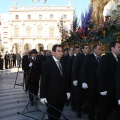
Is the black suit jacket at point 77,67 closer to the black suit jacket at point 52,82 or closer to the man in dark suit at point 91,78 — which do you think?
the man in dark suit at point 91,78

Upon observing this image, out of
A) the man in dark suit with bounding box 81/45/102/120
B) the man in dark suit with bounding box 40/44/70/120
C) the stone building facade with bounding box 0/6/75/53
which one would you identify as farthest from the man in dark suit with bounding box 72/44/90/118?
the stone building facade with bounding box 0/6/75/53

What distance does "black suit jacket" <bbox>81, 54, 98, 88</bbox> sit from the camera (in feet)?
19.8

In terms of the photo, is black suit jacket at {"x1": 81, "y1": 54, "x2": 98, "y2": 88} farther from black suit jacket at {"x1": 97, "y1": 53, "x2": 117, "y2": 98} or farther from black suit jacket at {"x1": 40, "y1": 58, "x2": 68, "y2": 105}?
black suit jacket at {"x1": 40, "y1": 58, "x2": 68, "y2": 105}

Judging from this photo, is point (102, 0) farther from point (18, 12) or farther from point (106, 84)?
point (18, 12)

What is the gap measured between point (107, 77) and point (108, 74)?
2.3 inches

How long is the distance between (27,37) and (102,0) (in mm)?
59687

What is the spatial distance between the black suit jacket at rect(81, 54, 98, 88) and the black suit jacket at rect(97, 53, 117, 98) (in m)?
0.95

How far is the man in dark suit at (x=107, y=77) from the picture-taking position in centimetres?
502

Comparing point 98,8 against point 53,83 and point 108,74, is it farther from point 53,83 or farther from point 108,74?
point 53,83

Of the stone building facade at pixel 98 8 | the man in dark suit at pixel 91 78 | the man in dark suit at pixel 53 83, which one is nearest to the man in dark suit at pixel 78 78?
the man in dark suit at pixel 91 78

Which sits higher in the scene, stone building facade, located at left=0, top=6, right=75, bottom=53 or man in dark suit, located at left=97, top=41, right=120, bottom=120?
stone building facade, located at left=0, top=6, right=75, bottom=53

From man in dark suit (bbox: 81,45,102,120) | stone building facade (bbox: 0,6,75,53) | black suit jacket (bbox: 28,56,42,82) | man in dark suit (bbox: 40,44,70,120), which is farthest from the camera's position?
stone building facade (bbox: 0,6,75,53)

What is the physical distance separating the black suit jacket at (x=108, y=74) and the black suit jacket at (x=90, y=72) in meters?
0.95

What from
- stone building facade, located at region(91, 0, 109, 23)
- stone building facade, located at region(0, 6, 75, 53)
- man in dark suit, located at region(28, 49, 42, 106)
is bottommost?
man in dark suit, located at region(28, 49, 42, 106)
